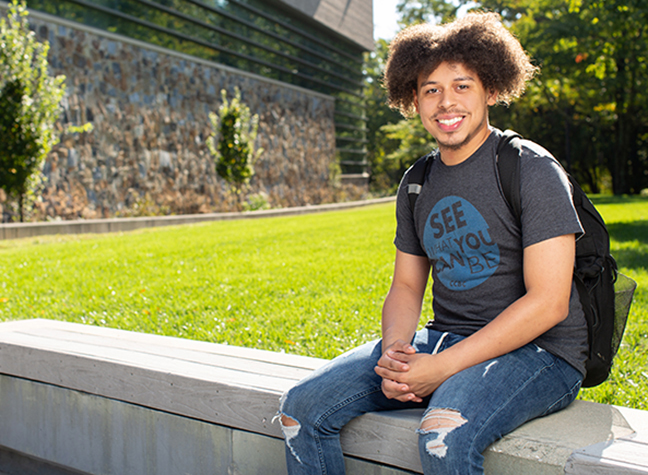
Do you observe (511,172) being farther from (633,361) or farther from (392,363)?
(633,361)

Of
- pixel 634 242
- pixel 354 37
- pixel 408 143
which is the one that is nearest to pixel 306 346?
pixel 634 242

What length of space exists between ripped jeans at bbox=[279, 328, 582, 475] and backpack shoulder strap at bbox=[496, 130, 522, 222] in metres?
0.49

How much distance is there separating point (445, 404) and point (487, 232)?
2.08ft

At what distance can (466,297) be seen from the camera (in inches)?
83.7

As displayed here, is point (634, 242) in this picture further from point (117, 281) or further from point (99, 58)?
point (99, 58)

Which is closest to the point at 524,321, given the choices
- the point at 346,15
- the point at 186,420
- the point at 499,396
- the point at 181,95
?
the point at 499,396

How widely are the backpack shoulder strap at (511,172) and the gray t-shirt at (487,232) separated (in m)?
0.02

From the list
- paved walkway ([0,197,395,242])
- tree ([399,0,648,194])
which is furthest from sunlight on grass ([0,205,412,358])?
tree ([399,0,648,194])

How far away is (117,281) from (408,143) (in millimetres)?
32935

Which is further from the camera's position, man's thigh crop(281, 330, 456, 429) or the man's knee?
man's thigh crop(281, 330, 456, 429)

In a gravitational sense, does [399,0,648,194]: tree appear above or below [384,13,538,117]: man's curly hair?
above

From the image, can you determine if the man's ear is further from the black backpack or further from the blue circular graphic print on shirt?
the blue circular graphic print on shirt

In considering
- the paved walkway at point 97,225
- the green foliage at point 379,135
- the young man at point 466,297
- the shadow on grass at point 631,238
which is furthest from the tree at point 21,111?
the green foliage at point 379,135

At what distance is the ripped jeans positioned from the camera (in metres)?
1.69
